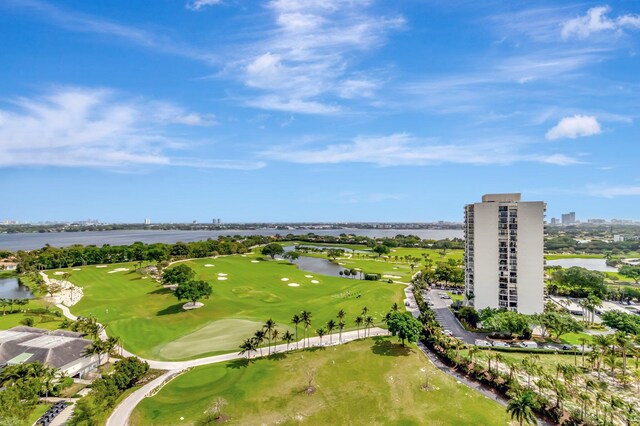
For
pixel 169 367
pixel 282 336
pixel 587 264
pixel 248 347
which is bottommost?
pixel 169 367

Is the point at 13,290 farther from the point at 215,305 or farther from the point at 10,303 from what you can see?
the point at 215,305

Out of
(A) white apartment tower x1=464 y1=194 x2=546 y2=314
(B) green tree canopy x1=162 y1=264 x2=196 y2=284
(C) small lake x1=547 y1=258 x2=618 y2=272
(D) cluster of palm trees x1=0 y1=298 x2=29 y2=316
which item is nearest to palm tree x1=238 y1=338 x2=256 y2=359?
(B) green tree canopy x1=162 y1=264 x2=196 y2=284

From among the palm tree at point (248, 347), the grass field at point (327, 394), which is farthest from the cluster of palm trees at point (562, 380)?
the palm tree at point (248, 347)

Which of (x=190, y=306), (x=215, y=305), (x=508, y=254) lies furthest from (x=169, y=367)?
(x=508, y=254)

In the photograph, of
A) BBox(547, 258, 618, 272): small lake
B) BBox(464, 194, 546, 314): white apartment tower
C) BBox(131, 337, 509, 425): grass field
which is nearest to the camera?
BBox(131, 337, 509, 425): grass field

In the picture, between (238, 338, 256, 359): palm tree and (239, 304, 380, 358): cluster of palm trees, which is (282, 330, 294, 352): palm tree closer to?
(239, 304, 380, 358): cluster of palm trees

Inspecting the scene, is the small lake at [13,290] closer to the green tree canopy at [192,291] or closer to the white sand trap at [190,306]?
the white sand trap at [190,306]

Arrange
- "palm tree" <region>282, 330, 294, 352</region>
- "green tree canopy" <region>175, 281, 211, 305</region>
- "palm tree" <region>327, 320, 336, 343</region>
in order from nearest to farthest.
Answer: "palm tree" <region>282, 330, 294, 352</region>
"palm tree" <region>327, 320, 336, 343</region>
"green tree canopy" <region>175, 281, 211, 305</region>
